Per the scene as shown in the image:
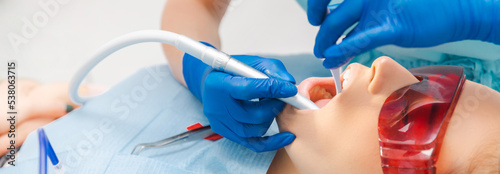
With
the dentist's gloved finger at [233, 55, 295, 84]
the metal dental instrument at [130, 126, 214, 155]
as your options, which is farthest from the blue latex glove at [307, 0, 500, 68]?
the metal dental instrument at [130, 126, 214, 155]

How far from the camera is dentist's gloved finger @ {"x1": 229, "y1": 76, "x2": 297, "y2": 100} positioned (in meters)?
0.74

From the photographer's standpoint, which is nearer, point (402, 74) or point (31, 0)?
point (402, 74)

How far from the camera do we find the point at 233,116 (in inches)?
33.2

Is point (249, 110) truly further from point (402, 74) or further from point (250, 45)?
point (250, 45)

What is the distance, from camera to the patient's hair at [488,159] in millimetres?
638

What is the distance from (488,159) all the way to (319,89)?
13.7 inches

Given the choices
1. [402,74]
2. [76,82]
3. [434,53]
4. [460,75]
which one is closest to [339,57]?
[402,74]

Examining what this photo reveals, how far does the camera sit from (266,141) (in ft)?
2.64

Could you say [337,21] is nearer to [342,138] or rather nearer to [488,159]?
[342,138]

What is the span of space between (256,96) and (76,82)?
23.3 inches

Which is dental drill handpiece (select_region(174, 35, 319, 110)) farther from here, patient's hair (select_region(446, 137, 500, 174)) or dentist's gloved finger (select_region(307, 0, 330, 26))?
patient's hair (select_region(446, 137, 500, 174))

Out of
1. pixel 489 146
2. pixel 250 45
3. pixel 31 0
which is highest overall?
pixel 31 0

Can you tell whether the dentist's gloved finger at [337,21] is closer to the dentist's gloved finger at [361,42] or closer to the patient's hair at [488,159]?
the dentist's gloved finger at [361,42]

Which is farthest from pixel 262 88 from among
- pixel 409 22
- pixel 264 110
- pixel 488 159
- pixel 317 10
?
pixel 488 159
